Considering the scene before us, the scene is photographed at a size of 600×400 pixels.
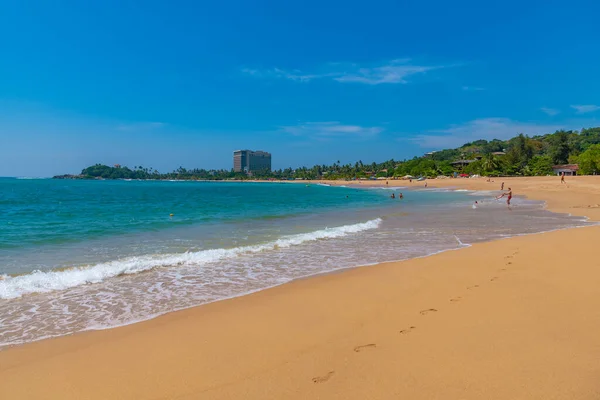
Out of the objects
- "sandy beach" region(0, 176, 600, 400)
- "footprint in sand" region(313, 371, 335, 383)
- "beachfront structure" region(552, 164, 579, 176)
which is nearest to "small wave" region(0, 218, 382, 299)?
"sandy beach" region(0, 176, 600, 400)

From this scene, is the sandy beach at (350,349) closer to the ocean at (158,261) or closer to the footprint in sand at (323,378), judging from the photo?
the footprint in sand at (323,378)

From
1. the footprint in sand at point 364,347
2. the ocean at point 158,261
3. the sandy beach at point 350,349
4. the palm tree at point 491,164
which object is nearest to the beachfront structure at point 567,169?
the palm tree at point 491,164

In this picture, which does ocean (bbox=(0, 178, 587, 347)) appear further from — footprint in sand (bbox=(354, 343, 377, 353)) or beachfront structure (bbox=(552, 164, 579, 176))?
beachfront structure (bbox=(552, 164, 579, 176))

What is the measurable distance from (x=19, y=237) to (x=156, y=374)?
50.1 feet

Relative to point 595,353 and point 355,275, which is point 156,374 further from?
point 355,275

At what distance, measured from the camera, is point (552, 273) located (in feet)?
23.8

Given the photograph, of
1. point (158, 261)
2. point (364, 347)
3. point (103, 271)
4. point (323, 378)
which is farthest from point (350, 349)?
point (158, 261)

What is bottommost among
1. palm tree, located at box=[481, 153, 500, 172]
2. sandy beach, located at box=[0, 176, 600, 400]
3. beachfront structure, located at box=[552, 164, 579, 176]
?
sandy beach, located at box=[0, 176, 600, 400]

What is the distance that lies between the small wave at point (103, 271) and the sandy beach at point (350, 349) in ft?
10.8

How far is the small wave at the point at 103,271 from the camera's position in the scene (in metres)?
7.32

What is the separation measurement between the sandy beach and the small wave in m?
3.28

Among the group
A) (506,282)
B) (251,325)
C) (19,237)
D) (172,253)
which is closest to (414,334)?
(251,325)

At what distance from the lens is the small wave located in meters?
7.32

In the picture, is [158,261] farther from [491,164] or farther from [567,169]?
[491,164]
